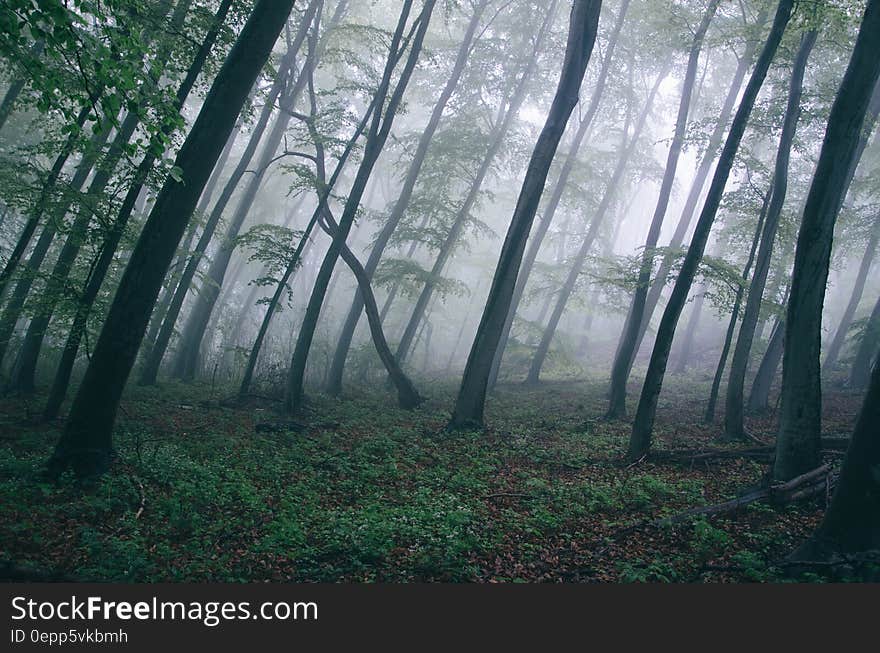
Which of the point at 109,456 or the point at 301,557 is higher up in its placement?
the point at 301,557

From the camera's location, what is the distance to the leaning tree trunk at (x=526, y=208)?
34.1ft

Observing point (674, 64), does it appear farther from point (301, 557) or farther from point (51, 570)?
point (51, 570)

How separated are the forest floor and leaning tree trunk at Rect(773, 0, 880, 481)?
981 millimetres

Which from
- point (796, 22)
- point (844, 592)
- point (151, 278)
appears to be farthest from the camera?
point (796, 22)

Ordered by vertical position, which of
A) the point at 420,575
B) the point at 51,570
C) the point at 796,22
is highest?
the point at 796,22

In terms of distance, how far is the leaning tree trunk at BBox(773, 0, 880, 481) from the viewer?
20.8ft

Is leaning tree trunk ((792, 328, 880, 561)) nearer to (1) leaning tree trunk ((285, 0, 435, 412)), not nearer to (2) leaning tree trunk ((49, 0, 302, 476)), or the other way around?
(2) leaning tree trunk ((49, 0, 302, 476))

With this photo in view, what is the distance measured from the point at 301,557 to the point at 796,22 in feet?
44.4

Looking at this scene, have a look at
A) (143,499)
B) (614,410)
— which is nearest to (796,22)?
(614,410)

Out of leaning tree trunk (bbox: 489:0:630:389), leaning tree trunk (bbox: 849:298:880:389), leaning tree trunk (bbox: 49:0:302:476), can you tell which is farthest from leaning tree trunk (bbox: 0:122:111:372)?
leaning tree trunk (bbox: 849:298:880:389)

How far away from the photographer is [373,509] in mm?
6273

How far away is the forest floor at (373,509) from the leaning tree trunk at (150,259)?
540mm

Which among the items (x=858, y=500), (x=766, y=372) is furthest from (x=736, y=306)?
(x=858, y=500)

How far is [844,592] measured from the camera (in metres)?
4.21
